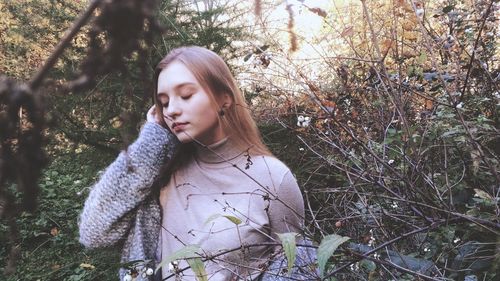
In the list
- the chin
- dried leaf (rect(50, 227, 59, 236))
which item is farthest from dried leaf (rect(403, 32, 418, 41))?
dried leaf (rect(50, 227, 59, 236))

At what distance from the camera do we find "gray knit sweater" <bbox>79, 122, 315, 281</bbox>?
137 centimetres

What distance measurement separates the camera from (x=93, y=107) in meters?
2.27

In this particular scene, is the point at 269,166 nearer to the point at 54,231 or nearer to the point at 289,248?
the point at 289,248

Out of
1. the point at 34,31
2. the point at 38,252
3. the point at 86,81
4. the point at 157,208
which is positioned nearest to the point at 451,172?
the point at 157,208

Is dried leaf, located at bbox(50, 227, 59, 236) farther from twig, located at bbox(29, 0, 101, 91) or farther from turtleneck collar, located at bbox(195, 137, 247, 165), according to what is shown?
twig, located at bbox(29, 0, 101, 91)

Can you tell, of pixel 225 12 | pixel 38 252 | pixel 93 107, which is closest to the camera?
pixel 93 107

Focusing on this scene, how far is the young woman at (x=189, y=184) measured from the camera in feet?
4.44

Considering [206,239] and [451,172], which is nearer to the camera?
[206,239]

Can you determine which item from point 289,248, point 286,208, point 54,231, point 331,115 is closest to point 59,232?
point 54,231

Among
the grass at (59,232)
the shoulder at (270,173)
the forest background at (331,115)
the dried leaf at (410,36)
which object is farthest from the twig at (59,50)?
the grass at (59,232)

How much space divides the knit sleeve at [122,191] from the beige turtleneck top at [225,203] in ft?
0.36

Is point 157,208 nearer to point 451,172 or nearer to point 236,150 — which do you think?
point 236,150

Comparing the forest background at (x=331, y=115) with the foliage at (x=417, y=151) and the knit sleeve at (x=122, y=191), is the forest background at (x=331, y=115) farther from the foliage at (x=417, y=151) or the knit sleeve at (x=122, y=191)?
the knit sleeve at (x=122, y=191)

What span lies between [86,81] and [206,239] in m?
1.05
